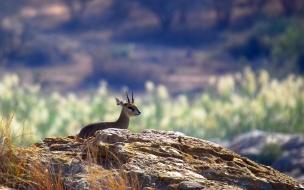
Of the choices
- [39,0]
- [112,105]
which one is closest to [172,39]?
[39,0]

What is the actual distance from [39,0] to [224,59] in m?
15.6

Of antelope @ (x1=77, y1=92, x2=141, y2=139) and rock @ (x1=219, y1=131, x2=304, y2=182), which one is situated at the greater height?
rock @ (x1=219, y1=131, x2=304, y2=182)

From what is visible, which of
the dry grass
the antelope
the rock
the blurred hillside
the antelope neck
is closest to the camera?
the dry grass

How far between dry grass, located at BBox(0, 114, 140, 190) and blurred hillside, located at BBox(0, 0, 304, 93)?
88.8 ft

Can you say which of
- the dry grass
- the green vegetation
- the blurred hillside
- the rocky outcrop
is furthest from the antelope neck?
the blurred hillside

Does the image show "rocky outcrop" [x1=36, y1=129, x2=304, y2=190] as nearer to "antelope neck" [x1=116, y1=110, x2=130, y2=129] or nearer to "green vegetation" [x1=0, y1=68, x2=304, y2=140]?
"antelope neck" [x1=116, y1=110, x2=130, y2=129]

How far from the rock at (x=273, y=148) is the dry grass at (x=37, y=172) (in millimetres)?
10434

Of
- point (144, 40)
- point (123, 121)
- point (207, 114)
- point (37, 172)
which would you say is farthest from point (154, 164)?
point (144, 40)

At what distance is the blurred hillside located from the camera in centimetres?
3775

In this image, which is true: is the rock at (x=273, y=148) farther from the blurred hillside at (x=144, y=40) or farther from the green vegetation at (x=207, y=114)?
the blurred hillside at (x=144, y=40)

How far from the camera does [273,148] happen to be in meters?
16.9

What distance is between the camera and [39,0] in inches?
2003

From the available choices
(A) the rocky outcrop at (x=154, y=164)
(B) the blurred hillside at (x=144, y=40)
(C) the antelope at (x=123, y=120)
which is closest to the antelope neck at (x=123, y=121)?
(C) the antelope at (x=123, y=120)

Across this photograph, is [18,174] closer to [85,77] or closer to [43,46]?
[85,77]
